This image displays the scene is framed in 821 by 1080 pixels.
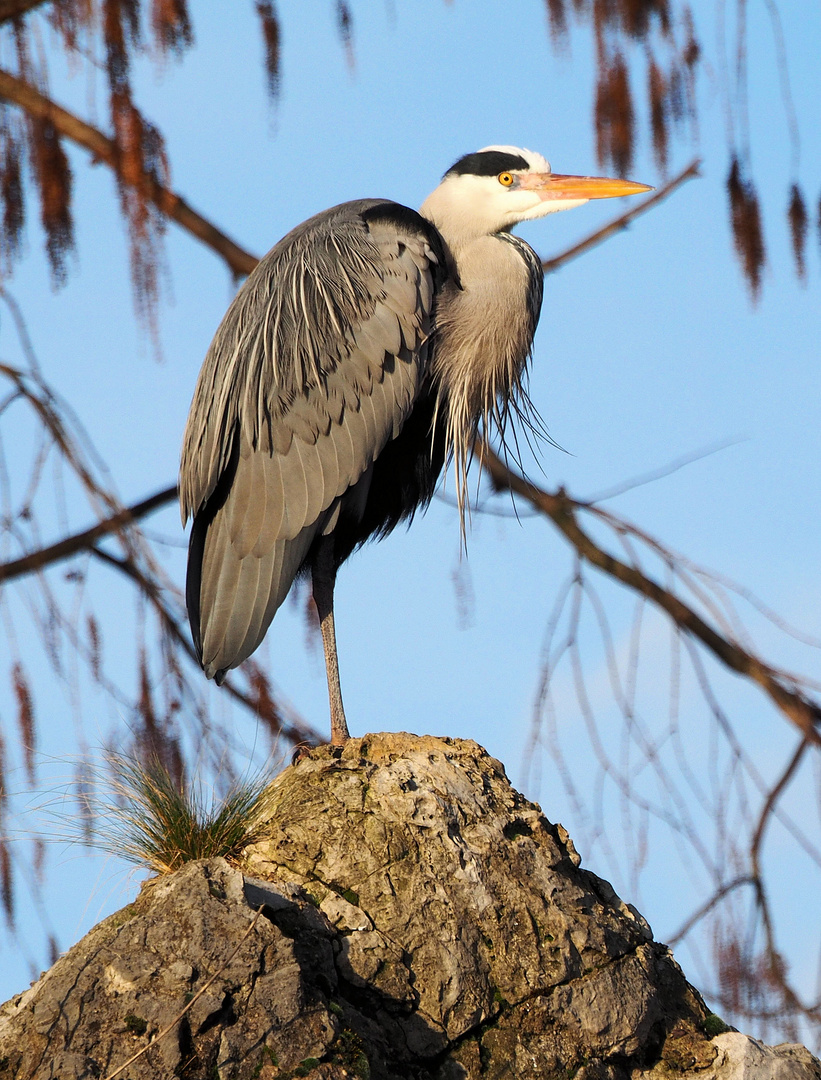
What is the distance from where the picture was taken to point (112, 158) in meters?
4.48

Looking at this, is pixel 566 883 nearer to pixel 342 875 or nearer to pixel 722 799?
pixel 342 875

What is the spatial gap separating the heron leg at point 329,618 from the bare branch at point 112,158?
4.17 ft

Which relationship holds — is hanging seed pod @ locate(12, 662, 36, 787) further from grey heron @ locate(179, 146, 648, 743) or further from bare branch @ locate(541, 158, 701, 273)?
bare branch @ locate(541, 158, 701, 273)

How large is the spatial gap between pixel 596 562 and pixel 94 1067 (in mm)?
3282

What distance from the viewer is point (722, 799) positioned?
4.39m

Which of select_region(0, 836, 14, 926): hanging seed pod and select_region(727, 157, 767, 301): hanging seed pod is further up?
select_region(727, 157, 767, 301): hanging seed pod

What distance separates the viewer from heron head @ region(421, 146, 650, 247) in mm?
5383

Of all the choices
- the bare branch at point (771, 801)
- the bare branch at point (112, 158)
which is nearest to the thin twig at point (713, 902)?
the bare branch at point (771, 801)

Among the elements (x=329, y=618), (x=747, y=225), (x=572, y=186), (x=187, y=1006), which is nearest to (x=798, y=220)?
(x=747, y=225)

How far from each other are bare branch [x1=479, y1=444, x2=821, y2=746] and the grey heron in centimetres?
40

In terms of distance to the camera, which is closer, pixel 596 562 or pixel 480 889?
Answer: pixel 480 889

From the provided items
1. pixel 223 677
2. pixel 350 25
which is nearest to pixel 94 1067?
pixel 223 677

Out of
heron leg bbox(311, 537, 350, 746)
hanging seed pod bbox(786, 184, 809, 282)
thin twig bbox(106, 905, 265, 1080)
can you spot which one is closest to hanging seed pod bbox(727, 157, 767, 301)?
hanging seed pod bbox(786, 184, 809, 282)

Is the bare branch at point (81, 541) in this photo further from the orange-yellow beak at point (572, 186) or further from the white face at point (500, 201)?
the orange-yellow beak at point (572, 186)
